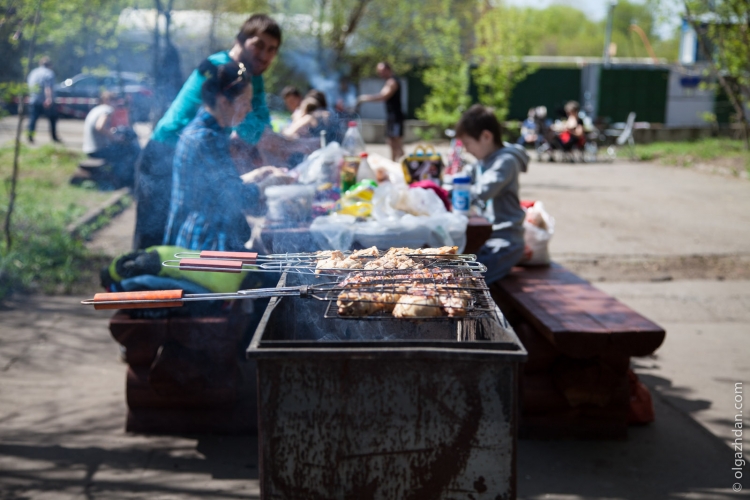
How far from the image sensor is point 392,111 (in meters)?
12.0

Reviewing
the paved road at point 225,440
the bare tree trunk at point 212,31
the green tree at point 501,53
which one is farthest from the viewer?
the green tree at point 501,53

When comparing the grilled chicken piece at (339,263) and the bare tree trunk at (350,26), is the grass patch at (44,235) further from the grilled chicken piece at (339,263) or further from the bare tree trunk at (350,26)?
the bare tree trunk at (350,26)

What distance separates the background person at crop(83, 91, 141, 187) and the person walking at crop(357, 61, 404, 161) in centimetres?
375

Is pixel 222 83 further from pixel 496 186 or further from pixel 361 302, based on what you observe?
pixel 361 302

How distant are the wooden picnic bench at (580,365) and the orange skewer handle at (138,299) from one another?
2.01 meters

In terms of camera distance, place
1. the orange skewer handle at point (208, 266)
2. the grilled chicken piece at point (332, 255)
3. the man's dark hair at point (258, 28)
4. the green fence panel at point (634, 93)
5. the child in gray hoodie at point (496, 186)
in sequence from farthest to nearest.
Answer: the green fence panel at point (634, 93), the child in gray hoodie at point (496, 186), the man's dark hair at point (258, 28), the grilled chicken piece at point (332, 255), the orange skewer handle at point (208, 266)

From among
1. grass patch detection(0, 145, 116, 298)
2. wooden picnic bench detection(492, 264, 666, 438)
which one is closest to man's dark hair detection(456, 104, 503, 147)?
wooden picnic bench detection(492, 264, 666, 438)

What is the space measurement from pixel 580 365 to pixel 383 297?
185 cm

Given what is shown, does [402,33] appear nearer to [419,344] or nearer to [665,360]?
[665,360]

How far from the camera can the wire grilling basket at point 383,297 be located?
2.15m

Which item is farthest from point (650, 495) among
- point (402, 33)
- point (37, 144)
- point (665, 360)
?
point (402, 33)

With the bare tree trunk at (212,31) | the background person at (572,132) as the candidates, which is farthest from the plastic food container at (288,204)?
the background person at (572,132)

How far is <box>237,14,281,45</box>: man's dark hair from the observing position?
4.25 m

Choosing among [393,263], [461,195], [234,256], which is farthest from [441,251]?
[461,195]
